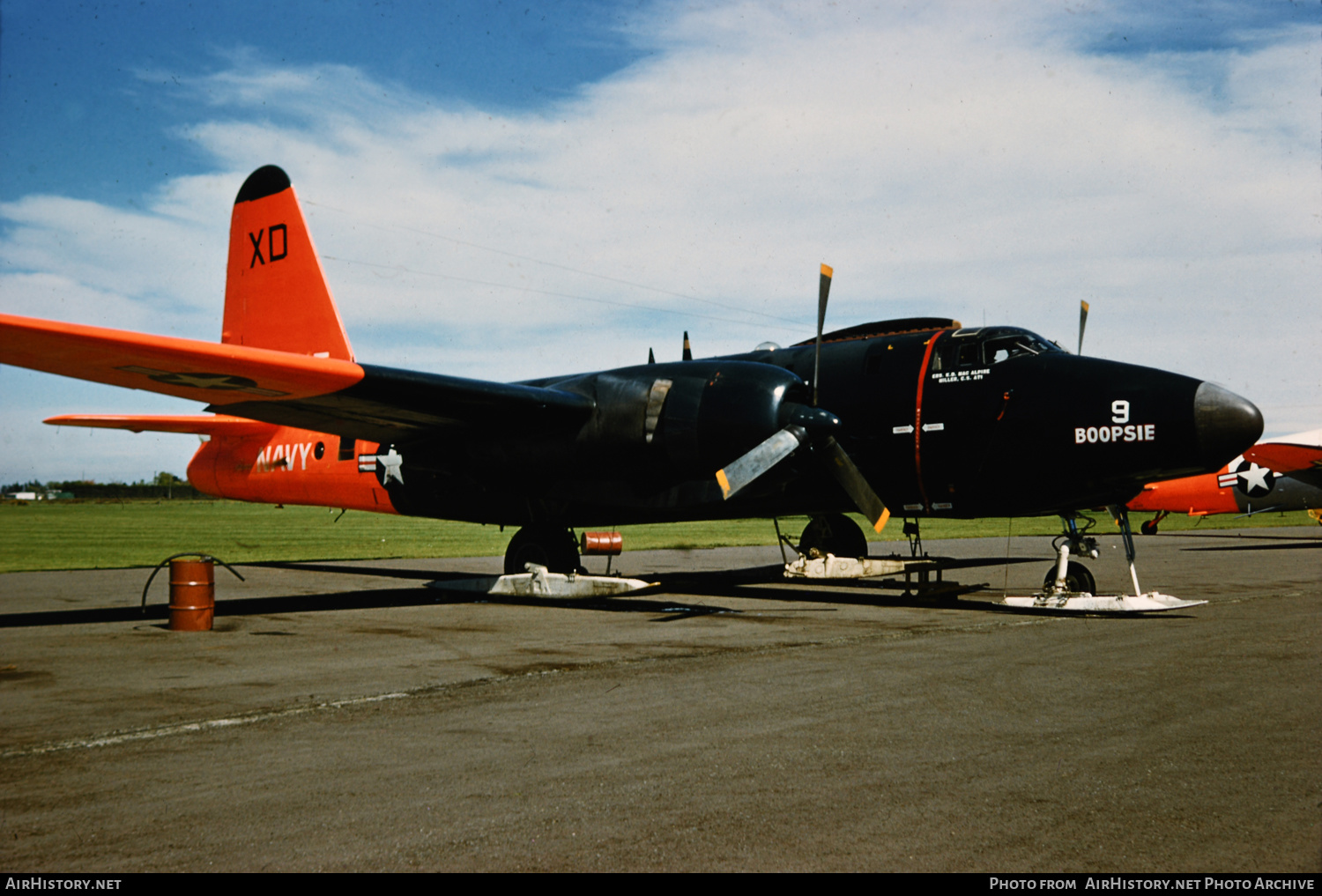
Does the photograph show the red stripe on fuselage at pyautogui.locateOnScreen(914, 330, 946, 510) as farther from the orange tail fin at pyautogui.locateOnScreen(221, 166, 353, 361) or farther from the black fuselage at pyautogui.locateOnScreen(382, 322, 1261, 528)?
the orange tail fin at pyautogui.locateOnScreen(221, 166, 353, 361)

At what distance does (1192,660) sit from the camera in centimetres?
970

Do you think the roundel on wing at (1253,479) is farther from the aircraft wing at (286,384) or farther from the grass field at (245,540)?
the aircraft wing at (286,384)

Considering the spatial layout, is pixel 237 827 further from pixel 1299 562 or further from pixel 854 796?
pixel 1299 562

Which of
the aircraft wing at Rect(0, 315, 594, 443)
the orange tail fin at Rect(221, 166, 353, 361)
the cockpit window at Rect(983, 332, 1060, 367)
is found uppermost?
the orange tail fin at Rect(221, 166, 353, 361)

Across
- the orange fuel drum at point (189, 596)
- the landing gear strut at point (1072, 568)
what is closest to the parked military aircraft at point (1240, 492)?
the landing gear strut at point (1072, 568)

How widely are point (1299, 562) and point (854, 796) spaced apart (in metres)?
23.3

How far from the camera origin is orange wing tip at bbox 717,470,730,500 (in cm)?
1355

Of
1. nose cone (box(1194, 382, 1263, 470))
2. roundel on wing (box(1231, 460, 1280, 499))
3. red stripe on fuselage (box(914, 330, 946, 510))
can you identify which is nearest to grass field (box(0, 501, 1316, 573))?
roundel on wing (box(1231, 460, 1280, 499))

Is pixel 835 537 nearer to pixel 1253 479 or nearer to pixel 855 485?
pixel 855 485

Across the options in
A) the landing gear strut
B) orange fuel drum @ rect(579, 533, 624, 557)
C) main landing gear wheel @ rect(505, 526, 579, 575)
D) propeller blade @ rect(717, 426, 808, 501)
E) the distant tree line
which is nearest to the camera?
propeller blade @ rect(717, 426, 808, 501)

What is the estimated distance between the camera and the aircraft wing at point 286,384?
11.3m

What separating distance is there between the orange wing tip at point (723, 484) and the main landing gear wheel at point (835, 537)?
271 inches

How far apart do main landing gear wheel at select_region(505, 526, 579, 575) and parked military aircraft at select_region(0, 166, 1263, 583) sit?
1.3 inches

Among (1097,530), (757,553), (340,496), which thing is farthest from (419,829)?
(1097,530)
